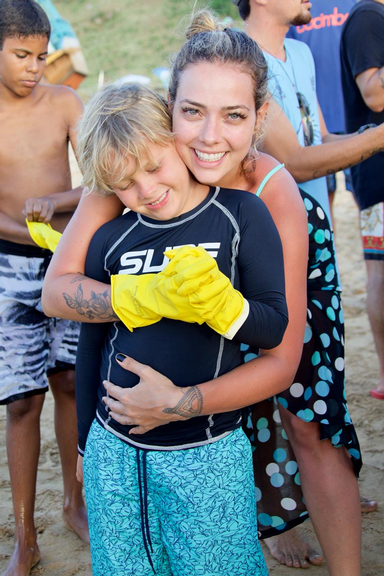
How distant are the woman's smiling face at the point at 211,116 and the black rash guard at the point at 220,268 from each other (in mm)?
92

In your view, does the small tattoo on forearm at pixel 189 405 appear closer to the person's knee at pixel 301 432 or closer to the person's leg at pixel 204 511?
the person's leg at pixel 204 511

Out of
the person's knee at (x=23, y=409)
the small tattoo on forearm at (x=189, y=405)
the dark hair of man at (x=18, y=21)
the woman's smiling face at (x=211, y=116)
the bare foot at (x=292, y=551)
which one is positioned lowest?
the bare foot at (x=292, y=551)

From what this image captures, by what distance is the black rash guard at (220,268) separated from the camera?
1.63 meters

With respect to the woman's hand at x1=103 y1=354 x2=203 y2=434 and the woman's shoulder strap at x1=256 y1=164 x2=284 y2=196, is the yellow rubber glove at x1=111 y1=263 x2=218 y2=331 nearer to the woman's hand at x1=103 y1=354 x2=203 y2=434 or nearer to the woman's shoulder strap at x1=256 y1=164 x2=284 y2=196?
the woman's hand at x1=103 y1=354 x2=203 y2=434

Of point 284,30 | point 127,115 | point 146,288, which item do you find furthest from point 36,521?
point 284,30

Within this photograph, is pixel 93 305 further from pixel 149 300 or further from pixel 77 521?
pixel 77 521

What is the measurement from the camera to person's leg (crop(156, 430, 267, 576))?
5.39 ft

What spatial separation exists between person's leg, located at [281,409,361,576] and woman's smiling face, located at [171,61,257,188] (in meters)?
0.87

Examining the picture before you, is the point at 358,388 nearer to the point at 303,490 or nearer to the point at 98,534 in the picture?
the point at 303,490

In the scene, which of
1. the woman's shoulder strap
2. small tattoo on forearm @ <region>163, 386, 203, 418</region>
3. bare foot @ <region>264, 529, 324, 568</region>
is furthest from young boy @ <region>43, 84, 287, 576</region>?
bare foot @ <region>264, 529, 324, 568</region>

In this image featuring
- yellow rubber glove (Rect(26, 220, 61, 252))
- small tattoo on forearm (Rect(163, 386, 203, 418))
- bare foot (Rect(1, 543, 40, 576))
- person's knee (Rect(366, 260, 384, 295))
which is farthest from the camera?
person's knee (Rect(366, 260, 384, 295))

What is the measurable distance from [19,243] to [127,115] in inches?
44.5

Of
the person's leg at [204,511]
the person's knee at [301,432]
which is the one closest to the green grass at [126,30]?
the person's knee at [301,432]

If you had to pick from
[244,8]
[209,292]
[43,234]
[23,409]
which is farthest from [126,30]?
[209,292]
